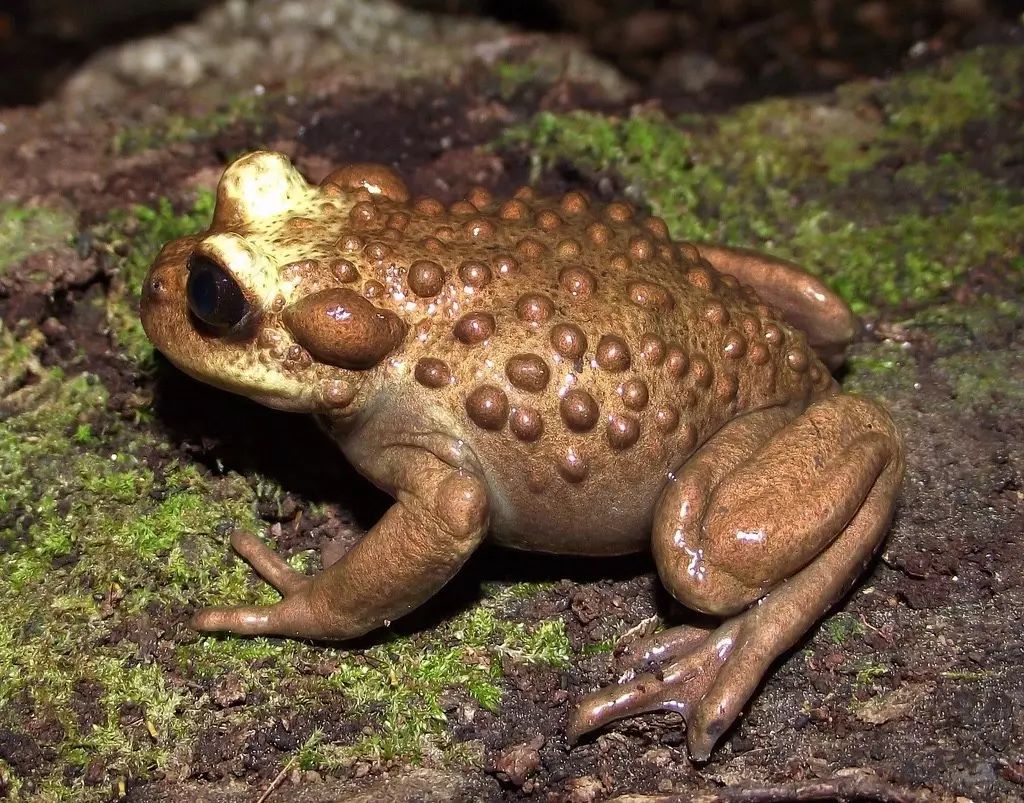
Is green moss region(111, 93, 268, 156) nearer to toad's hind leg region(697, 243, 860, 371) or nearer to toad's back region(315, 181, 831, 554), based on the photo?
toad's back region(315, 181, 831, 554)

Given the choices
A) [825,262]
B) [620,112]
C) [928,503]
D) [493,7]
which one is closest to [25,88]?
[493,7]

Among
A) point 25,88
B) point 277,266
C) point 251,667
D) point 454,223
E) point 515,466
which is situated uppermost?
point 454,223

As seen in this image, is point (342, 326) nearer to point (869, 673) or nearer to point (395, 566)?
point (395, 566)

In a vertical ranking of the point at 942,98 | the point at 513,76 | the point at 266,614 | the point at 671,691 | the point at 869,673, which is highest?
the point at 942,98

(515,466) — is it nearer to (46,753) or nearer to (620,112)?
(46,753)

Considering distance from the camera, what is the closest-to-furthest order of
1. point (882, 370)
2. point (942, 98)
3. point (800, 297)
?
point (800, 297) < point (882, 370) < point (942, 98)

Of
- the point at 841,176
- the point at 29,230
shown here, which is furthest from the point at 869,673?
the point at 29,230
